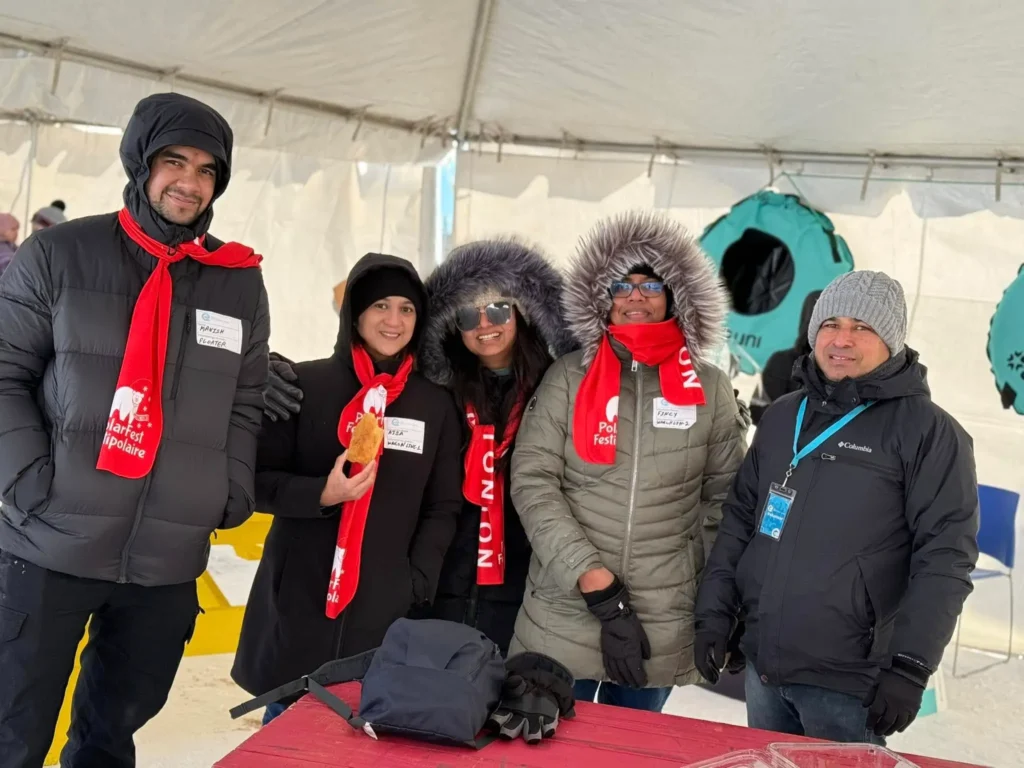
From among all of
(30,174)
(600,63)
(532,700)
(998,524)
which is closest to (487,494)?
(532,700)

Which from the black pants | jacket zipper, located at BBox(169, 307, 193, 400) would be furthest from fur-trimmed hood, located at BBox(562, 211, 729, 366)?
the black pants

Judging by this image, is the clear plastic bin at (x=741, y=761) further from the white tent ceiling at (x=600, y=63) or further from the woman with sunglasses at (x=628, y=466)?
the white tent ceiling at (x=600, y=63)

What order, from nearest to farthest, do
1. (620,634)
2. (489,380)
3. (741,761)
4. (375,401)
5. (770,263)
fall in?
(741,761) → (620,634) → (375,401) → (489,380) → (770,263)

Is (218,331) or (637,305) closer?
(218,331)

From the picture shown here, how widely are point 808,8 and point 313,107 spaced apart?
2.61 metres

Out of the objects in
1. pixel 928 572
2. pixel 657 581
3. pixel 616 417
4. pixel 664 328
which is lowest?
pixel 657 581

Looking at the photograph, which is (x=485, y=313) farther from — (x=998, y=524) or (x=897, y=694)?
(x=998, y=524)

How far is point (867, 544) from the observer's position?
202 cm

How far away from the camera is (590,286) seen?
8.28ft

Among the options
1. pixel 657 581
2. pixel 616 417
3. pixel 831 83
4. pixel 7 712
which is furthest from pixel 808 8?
pixel 7 712

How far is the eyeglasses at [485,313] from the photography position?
101 inches

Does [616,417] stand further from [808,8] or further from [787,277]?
[787,277]

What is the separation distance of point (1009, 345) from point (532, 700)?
140 inches

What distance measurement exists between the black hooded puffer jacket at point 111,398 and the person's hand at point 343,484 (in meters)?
0.19
